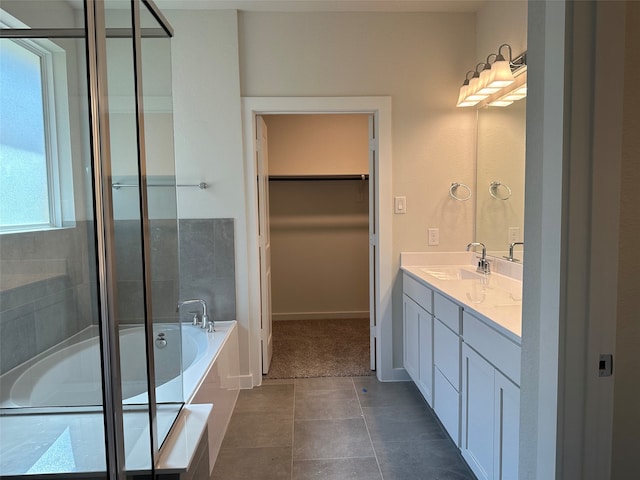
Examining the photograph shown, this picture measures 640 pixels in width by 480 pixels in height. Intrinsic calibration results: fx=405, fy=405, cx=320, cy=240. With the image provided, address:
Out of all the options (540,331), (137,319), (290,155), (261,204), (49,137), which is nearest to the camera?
(540,331)

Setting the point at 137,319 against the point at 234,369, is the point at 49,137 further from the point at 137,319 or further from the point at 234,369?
the point at 234,369

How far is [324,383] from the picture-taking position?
3078 mm

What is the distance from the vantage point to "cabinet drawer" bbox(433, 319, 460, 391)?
6.75 feet

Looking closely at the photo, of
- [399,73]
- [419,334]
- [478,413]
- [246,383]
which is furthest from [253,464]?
[399,73]

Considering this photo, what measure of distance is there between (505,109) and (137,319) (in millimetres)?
2499

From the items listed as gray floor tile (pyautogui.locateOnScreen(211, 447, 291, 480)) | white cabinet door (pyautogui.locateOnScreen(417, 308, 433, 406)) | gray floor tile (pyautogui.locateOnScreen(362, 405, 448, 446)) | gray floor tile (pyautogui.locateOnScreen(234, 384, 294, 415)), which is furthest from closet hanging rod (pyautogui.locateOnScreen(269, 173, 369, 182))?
gray floor tile (pyautogui.locateOnScreen(211, 447, 291, 480))

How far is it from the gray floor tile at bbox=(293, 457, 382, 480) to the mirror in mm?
1484

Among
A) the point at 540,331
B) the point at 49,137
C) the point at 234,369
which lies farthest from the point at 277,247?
the point at 540,331

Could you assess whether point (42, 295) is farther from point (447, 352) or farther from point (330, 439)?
point (447, 352)

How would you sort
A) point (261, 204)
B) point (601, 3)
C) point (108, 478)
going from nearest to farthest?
point (601, 3)
point (108, 478)
point (261, 204)

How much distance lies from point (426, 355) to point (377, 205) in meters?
1.16

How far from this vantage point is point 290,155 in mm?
4656

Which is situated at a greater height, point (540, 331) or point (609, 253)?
point (609, 253)

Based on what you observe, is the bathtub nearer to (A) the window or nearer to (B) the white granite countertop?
(A) the window
